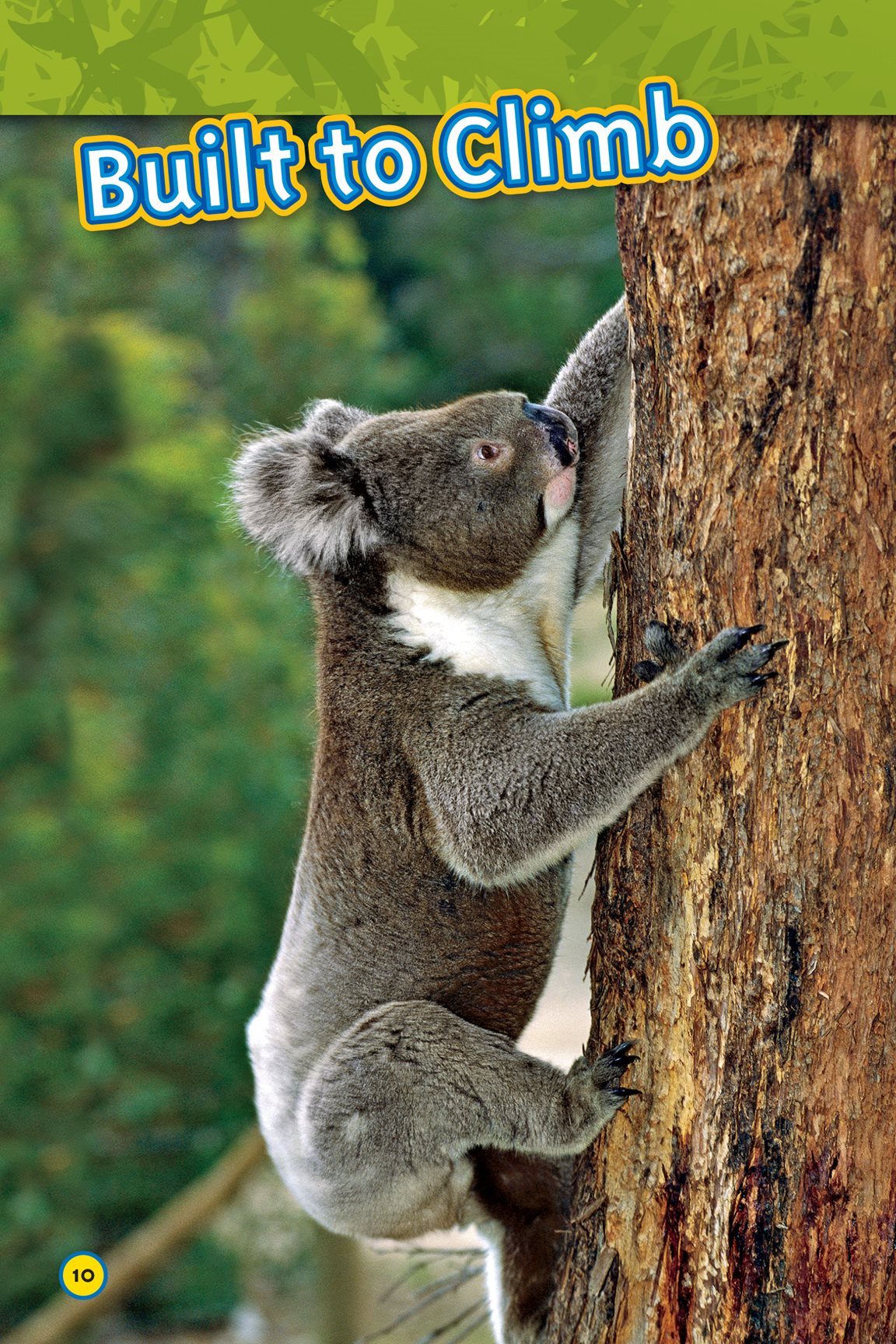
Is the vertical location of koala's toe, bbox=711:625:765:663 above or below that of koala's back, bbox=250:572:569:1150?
above

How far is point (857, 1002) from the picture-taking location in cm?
184

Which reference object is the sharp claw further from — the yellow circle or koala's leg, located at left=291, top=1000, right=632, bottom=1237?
the yellow circle

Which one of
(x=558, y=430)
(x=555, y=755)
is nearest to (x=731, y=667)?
(x=555, y=755)

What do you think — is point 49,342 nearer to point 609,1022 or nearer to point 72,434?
point 72,434

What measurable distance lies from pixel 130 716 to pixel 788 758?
4594 mm

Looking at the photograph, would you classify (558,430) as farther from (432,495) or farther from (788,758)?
(788,758)

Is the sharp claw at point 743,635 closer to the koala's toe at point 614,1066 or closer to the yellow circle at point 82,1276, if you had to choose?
the koala's toe at point 614,1066

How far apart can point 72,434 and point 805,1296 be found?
5349mm

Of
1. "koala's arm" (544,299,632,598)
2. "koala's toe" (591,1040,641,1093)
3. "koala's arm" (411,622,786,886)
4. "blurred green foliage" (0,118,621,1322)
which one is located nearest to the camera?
"koala's arm" (411,622,786,886)

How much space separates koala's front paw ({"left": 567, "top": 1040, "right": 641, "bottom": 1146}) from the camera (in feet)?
6.97

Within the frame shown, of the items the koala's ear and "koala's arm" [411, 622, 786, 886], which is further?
the koala's ear

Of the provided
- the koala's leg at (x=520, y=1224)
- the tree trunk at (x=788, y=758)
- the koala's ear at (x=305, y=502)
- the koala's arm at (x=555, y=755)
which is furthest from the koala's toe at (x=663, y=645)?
the koala's leg at (x=520, y=1224)

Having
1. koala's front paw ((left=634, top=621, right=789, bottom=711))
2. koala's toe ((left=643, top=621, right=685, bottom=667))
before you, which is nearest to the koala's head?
koala's toe ((left=643, top=621, right=685, bottom=667))

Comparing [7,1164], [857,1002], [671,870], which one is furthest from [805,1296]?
[7,1164]
